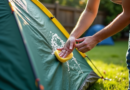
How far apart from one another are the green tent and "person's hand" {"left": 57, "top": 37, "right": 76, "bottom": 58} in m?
0.08

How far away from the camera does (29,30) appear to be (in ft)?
3.13

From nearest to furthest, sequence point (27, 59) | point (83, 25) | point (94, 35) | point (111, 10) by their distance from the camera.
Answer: point (27, 59), point (94, 35), point (83, 25), point (111, 10)

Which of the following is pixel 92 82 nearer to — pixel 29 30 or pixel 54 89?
pixel 54 89

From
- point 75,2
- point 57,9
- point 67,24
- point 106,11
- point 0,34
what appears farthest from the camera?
point 75,2

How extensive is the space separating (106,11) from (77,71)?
6.12m

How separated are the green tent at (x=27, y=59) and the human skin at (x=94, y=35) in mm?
153

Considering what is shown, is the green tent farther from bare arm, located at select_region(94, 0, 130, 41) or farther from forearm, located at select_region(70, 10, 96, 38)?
bare arm, located at select_region(94, 0, 130, 41)

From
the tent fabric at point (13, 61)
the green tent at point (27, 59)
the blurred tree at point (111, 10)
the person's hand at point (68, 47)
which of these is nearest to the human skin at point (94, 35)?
the person's hand at point (68, 47)

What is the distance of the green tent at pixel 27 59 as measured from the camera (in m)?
0.76

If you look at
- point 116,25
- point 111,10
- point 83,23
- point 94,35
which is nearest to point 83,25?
point 83,23

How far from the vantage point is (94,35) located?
3.01 ft

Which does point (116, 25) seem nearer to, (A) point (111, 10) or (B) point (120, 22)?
(B) point (120, 22)

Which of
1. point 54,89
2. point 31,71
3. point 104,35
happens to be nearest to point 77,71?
point 54,89

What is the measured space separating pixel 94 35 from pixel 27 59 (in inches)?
17.1
